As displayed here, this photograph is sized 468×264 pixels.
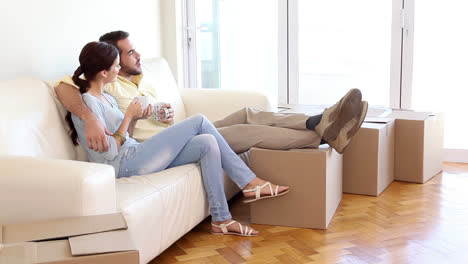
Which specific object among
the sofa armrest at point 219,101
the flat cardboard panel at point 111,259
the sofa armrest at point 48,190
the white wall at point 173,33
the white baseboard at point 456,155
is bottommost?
the white baseboard at point 456,155

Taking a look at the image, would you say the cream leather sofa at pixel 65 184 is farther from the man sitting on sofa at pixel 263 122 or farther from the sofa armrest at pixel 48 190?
the man sitting on sofa at pixel 263 122

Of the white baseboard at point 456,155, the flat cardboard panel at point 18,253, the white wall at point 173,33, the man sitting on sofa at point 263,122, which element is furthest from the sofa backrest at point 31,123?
the white baseboard at point 456,155

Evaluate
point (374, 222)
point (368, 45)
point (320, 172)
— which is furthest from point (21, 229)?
point (368, 45)

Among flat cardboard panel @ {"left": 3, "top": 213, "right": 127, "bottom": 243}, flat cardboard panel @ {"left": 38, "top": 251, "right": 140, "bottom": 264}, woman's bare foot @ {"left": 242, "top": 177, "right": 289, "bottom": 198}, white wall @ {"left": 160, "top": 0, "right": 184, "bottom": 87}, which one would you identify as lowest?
woman's bare foot @ {"left": 242, "top": 177, "right": 289, "bottom": 198}

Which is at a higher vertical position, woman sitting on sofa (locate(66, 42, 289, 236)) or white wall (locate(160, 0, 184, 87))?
white wall (locate(160, 0, 184, 87))

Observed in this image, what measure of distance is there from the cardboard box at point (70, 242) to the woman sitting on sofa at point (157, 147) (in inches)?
30.4

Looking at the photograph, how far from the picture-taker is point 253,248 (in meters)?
2.94

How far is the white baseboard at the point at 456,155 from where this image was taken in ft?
14.9

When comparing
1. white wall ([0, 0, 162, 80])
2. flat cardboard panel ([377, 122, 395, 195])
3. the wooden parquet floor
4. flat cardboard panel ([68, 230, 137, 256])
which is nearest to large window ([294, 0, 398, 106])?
flat cardboard panel ([377, 122, 395, 195])

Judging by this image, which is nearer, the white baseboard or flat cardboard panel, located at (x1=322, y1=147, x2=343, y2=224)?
flat cardboard panel, located at (x1=322, y1=147, x2=343, y2=224)

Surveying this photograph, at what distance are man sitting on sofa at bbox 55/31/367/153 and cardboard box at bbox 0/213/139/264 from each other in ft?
2.87

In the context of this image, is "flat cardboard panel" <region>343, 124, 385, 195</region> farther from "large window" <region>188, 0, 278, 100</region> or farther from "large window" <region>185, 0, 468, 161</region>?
"large window" <region>188, 0, 278, 100</region>

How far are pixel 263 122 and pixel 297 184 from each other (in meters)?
0.47

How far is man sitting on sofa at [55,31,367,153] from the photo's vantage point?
3.18m
